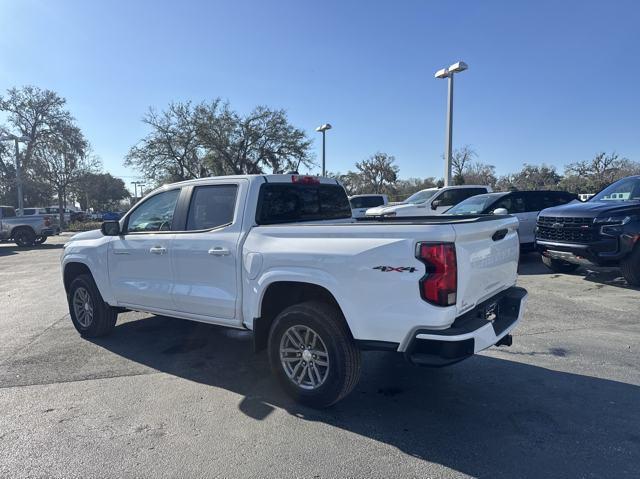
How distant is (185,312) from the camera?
463cm

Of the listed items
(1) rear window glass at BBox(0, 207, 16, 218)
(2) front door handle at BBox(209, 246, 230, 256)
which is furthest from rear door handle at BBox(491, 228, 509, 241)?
(1) rear window glass at BBox(0, 207, 16, 218)

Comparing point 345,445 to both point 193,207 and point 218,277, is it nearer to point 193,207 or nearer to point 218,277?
point 218,277

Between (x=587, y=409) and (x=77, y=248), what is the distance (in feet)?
19.5

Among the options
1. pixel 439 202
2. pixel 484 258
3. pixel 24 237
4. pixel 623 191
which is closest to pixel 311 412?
pixel 484 258

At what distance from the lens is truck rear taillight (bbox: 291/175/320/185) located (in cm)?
471

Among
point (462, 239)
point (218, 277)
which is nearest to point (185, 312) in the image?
point (218, 277)

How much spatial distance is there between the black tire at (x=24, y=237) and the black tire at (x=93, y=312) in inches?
729

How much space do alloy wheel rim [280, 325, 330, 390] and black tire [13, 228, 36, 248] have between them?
22.1 metres

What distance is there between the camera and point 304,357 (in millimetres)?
3703

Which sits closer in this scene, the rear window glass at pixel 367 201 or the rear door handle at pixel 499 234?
the rear door handle at pixel 499 234

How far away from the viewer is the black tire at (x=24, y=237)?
2111cm

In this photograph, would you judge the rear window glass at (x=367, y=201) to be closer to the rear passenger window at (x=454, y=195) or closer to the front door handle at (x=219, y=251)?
the rear passenger window at (x=454, y=195)

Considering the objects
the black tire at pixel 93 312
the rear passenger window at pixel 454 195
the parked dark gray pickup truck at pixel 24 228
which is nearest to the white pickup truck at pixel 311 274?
the black tire at pixel 93 312

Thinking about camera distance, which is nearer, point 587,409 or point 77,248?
point 587,409
